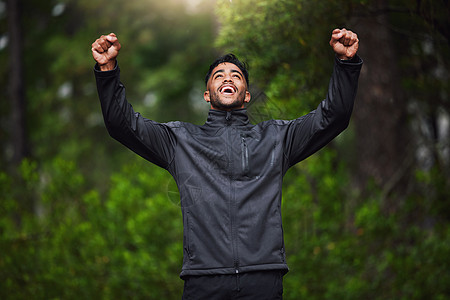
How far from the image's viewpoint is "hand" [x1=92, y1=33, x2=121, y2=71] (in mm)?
2516

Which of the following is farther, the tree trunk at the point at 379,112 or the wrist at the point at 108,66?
the tree trunk at the point at 379,112

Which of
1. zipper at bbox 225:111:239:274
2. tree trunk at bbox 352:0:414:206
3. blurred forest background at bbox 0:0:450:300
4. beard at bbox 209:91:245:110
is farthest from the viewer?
tree trunk at bbox 352:0:414:206

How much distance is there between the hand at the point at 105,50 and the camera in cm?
252

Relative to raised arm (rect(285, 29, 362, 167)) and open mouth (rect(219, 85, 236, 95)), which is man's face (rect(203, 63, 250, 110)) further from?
raised arm (rect(285, 29, 362, 167))

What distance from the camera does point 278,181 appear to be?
8.91ft

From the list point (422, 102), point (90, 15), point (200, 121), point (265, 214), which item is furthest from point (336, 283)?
point (90, 15)

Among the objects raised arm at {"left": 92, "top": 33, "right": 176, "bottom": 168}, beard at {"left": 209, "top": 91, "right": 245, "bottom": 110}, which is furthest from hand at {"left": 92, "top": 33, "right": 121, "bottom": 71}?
beard at {"left": 209, "top": 91, "right": 245, "bottom": 110}

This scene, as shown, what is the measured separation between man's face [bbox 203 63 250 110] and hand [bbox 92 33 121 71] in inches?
24.0

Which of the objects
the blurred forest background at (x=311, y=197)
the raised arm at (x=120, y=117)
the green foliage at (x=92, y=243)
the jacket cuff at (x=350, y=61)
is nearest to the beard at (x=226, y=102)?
the raised arm at (x=120, y=117)

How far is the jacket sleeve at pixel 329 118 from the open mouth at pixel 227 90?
1.19ft

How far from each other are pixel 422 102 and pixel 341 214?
3.48 meters

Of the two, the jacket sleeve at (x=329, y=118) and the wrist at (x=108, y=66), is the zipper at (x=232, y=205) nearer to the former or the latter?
the jacket sleeve at (x=329, y=118)

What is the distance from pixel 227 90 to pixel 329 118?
58 cm

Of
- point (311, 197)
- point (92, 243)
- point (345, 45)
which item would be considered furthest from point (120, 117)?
point (92, 243)
